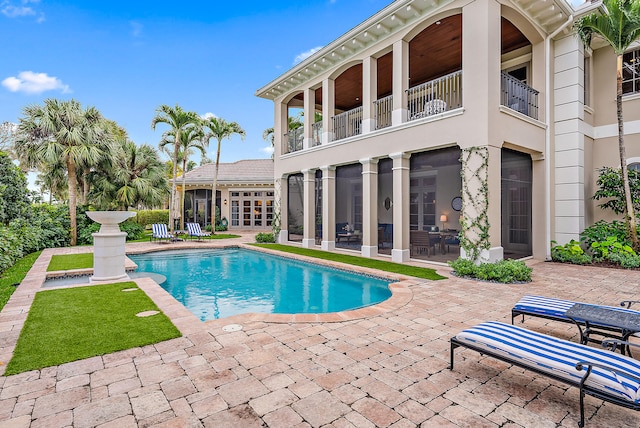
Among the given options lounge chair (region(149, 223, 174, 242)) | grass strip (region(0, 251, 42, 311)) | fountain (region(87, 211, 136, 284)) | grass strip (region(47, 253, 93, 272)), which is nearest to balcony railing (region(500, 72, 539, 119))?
fountain (region(87, 211, 136, 284))

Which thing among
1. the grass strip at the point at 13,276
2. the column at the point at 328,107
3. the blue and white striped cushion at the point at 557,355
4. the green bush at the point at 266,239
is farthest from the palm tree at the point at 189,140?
the blue and white striped cushion at the point at 557,355

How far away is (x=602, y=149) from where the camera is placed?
35.2 ft

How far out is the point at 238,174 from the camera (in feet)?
81.6

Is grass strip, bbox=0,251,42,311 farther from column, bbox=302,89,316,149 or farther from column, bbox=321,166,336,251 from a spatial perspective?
column, bbox=302,89,316,149

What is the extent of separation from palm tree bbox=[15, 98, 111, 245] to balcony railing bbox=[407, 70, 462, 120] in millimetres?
12953

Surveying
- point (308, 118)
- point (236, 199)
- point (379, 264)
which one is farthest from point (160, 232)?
point (379, 264)

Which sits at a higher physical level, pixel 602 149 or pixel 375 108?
pixel 375 108

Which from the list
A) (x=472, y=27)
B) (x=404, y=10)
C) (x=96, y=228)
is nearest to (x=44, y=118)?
(x=96, y=228)

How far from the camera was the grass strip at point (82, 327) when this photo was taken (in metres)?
3.54

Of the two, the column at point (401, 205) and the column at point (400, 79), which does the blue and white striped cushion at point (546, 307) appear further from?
the column at point (400, 79)

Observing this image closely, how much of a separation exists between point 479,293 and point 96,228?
1651 cm

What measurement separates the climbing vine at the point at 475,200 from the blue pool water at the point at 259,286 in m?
2.53

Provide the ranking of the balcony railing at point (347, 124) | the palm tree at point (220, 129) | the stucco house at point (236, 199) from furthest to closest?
the stucco house at point (236, 199)
the palm tree at point (220, 129)
the balcony railing at point (347, 124)

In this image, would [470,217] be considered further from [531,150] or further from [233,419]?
[233,419]
